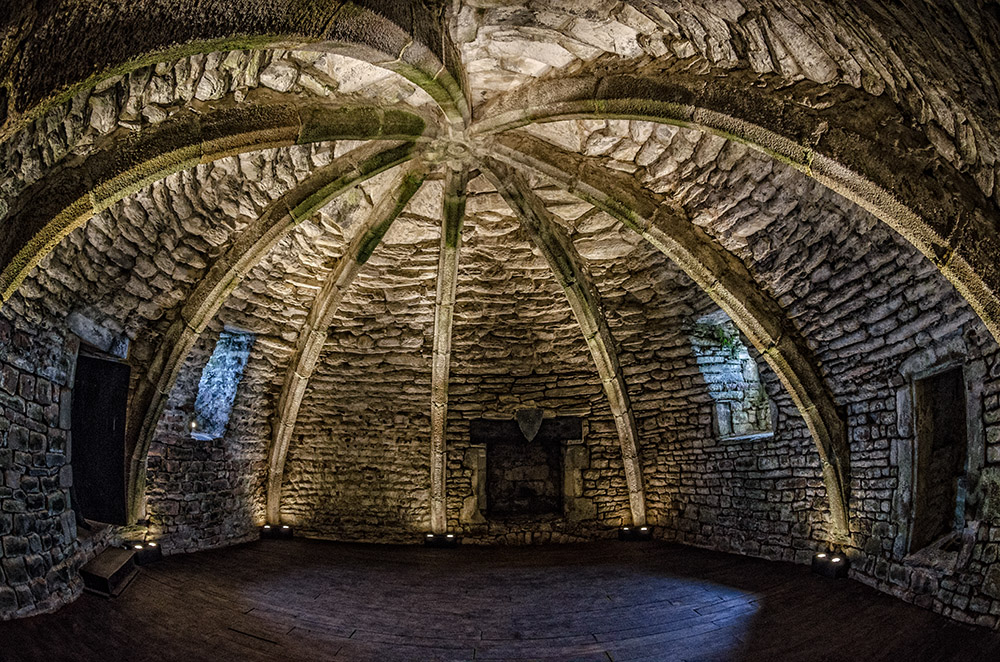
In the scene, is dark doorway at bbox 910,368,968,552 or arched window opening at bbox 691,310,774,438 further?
arched window opening at bbox 691,310,774,438

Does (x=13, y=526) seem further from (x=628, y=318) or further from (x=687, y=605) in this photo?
(x=628, y=318)

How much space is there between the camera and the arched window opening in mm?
6703

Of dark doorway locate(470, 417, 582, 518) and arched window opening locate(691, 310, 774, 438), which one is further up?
arched window opening locate(691, 310, 774, 438)

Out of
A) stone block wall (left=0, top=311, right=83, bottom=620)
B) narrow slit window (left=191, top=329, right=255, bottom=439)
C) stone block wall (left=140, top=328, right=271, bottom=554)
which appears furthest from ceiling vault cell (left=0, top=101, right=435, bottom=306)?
narrow slit window (left=191, top=329, right=255, bottom=439)

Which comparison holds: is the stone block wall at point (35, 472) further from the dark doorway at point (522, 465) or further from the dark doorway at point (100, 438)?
the dark doorway at point (522, 465)

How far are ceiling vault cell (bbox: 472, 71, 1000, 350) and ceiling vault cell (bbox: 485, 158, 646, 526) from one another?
172 centimetres

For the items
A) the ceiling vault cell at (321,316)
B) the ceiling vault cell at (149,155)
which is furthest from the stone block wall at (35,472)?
the ceiling vault cell at (321,316)

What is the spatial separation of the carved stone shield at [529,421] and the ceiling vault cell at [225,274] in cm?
367

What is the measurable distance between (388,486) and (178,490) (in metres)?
→ 2.45

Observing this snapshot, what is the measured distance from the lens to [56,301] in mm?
4324

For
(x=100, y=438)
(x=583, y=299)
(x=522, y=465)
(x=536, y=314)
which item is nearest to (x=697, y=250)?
(x=583, y=299)

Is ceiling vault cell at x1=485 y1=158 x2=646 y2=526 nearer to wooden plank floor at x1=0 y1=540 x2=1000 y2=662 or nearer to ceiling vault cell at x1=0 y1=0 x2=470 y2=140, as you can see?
wooden plank floor at x1=0 y1=540 x2=1000 y2=662

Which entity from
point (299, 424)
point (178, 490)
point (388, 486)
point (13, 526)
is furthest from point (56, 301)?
point (388, 486)

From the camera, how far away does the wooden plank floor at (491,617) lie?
11.9ft
